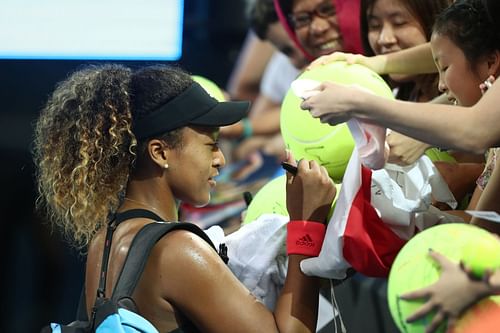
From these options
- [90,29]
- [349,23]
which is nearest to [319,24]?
[349,23]

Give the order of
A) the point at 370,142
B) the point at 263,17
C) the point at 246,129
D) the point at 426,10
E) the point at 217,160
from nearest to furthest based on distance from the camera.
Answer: the point at 370,142, the point at 217,160, the point at 426,10, the point at 263,17, the point at 246,129

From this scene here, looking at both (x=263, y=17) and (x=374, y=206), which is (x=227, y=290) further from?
(x=263, y=17)

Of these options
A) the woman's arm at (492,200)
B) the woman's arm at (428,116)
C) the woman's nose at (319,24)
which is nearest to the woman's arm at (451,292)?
the woman's arm at (428,116)

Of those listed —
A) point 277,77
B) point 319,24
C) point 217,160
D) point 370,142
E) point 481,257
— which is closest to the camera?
point 481,257

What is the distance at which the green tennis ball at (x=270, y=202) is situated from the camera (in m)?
2.68

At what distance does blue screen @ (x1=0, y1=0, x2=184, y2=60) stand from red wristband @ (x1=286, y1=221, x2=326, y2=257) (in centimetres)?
253

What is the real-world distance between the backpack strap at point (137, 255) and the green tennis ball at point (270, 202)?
386 mm

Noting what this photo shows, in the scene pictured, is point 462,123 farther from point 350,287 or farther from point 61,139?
point 350,287

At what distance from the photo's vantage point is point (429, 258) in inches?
76.2

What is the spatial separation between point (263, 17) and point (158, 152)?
186cm

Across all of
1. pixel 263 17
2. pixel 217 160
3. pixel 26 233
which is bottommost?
pixel 26 233

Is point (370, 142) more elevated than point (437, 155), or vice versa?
point (370, 142)

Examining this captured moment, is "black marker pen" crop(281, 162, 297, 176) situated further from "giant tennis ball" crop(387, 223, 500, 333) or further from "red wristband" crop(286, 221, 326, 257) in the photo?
"giant tennis ball" crop(387, 223, 500, 333)

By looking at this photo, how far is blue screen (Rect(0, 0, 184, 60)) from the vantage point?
4.71 meters
